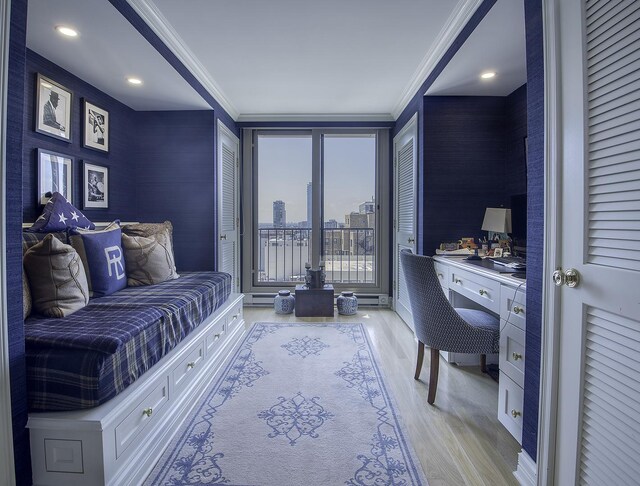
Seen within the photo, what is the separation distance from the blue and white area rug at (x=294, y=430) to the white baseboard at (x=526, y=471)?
1.40 ft

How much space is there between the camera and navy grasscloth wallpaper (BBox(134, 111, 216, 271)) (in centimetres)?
366

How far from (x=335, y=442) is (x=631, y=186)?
5.34ft

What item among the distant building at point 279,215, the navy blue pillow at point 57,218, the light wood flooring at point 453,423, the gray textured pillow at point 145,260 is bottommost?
the light wood flooring at point 453,423

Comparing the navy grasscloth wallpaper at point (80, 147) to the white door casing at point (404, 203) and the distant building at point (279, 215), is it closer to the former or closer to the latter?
the distant building at point (279, 215)

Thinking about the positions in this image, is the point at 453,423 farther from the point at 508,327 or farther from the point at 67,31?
the point at 67,31

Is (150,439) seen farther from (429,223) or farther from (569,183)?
(429,223)

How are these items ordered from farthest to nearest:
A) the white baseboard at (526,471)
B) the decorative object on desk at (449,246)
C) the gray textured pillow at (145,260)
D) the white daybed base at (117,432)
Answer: the decorative object on desk at (449,246) < the gray textured pillow at (145,260) < the white baseboard at (526,471) < the white daybed base at (117,432)

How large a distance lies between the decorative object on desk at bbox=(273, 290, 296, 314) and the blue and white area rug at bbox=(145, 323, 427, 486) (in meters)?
1.36

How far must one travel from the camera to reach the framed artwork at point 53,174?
2402 millimetres

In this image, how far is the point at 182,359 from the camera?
6.58 feet

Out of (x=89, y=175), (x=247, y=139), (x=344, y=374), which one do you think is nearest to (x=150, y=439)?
(x=344, y=374)

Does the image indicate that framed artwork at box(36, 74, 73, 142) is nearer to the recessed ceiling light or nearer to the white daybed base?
the recessed ceiling light

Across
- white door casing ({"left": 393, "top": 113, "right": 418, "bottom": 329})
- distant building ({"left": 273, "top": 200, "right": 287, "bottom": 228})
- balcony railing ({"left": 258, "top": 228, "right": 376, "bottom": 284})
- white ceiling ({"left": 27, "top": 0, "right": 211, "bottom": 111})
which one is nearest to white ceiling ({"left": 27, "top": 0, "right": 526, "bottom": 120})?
white ceiling ({"left": 27, "top": 0, "right": 211, "bottom": 111})

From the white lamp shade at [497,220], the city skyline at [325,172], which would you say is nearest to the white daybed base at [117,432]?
the white lamp shade at [497,220]
